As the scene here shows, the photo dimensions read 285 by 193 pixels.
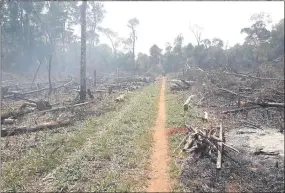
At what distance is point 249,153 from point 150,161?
300 cm

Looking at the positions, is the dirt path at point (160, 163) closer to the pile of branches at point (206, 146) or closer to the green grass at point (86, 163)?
the green grass at point (86, 163)

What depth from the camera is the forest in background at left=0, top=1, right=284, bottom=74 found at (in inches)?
1866

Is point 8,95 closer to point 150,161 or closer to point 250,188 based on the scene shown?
point 150,161

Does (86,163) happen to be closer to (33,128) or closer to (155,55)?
(33,128)

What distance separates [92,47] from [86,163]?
72461 mm

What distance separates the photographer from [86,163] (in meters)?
9.27

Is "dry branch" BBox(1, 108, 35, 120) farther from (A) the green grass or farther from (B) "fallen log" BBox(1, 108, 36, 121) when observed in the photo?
(A) the green grass

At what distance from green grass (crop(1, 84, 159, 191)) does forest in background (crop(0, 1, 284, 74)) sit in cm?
3048

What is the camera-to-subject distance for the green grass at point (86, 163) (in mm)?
7922

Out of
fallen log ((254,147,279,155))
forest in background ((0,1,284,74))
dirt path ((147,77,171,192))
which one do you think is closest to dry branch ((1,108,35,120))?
dirt path ((147,77,171,192))

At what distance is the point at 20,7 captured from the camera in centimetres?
5484

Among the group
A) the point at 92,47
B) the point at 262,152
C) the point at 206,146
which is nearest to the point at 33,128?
the point at 206,146

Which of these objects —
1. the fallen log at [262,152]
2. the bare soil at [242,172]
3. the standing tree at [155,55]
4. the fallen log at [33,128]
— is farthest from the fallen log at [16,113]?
the standing tree at [155,55]

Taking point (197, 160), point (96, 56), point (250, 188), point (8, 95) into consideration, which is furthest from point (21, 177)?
point (96, 56)
